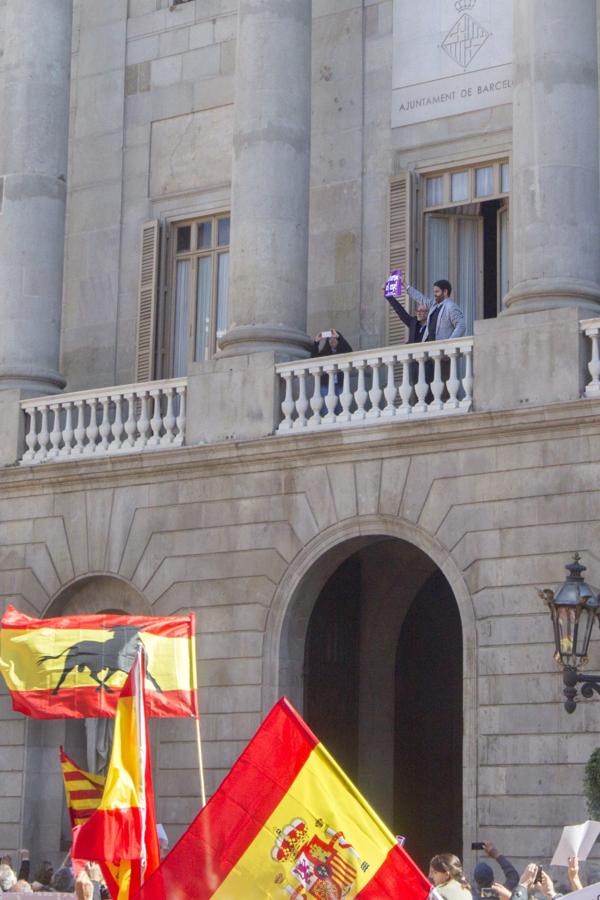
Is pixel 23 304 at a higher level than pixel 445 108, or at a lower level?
lower

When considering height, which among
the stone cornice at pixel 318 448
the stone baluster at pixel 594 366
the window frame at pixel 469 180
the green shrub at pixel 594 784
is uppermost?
the window frame at pixel 469 180

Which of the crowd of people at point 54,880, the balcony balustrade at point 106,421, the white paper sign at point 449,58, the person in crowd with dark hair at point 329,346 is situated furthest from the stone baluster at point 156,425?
the crowd of people at point 54,880

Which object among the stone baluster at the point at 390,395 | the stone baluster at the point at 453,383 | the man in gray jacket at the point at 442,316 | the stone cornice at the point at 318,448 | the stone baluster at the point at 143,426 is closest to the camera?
the stone cornice at the point at 318,448

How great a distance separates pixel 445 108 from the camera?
84.2 feet

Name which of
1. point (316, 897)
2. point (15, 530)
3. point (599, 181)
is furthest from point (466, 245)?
point (316, 897)

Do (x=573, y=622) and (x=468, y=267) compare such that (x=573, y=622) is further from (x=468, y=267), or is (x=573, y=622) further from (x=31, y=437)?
(x=31, y=437)

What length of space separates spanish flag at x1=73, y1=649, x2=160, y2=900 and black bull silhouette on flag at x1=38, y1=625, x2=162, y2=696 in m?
7.66

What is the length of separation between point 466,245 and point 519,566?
5678mm

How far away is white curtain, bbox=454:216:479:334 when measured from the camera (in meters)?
25.5

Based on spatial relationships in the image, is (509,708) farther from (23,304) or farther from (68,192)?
(68,192)

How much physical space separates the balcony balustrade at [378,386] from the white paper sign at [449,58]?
387cm

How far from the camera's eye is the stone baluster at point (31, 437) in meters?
26.1

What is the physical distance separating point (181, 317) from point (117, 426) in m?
3.00

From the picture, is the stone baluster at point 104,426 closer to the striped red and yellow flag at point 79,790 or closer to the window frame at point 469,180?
the window frame at point 469,180
